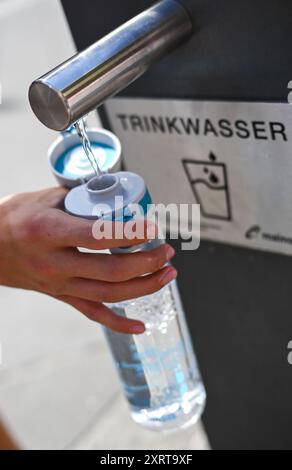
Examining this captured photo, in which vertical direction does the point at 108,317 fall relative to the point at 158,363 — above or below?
above

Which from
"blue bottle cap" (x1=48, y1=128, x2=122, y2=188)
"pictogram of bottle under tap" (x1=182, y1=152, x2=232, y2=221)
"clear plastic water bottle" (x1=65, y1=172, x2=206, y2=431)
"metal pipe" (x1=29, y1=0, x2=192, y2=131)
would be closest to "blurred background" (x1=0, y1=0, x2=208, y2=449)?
"clear plastic water bottle" (x1=65, y1=172, x2=206, y2=431)

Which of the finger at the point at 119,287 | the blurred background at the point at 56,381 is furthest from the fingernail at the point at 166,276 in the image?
the blurred background at the point at 56,381

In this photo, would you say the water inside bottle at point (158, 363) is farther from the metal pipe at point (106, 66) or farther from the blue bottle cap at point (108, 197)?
the metal pipe at point (106, 66)

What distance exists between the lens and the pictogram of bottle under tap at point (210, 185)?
32.1 inches

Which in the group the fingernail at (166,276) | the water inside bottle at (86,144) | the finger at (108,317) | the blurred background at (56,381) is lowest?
the blurred background at (56,381)

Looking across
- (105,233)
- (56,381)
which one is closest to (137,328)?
(105,233)

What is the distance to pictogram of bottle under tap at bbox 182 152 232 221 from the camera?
2.68 feet

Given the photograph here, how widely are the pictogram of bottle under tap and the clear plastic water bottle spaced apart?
9 centimetres

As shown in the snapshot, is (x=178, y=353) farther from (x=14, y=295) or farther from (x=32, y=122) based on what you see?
(x=32, y=122)

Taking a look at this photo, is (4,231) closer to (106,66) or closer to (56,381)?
(106,66)

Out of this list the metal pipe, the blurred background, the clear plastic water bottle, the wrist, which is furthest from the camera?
the blurred background

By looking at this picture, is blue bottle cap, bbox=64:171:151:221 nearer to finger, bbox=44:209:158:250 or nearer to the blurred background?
finger, bbox=44:209:158:250

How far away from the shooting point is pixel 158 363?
35.7 inches

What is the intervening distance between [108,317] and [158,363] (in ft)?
0.60
